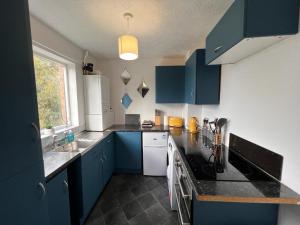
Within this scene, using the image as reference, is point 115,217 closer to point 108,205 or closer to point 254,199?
point 108,205

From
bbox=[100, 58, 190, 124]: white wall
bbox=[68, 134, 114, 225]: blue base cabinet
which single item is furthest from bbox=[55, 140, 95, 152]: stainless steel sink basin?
bbox=[100, 58, 190, 124]: white wall

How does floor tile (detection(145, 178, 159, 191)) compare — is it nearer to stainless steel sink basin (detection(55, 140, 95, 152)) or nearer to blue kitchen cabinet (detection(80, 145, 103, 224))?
blue kitchen cabinet (detection(80, 145, 103, 224))

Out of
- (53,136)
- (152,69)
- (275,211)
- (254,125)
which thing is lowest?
(275,211)

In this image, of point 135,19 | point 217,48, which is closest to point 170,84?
point 135,19

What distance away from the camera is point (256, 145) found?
3.82 feet

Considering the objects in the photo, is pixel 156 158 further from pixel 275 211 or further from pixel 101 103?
pixel 275 211

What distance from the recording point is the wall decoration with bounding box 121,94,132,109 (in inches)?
123

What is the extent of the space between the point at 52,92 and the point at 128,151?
4.93 ft

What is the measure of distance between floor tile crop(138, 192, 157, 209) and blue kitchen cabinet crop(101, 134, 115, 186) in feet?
2.01

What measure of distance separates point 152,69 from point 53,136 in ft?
7.05

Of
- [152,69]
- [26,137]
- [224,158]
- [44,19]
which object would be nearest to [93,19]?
[44,19]

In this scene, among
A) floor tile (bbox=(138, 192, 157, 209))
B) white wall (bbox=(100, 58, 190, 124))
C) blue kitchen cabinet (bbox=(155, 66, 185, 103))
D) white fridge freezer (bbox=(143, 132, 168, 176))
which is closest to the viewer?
floor tile (bbox=(138, 192, 157, 209))

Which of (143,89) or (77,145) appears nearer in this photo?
(77,145)

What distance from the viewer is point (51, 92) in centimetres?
199
